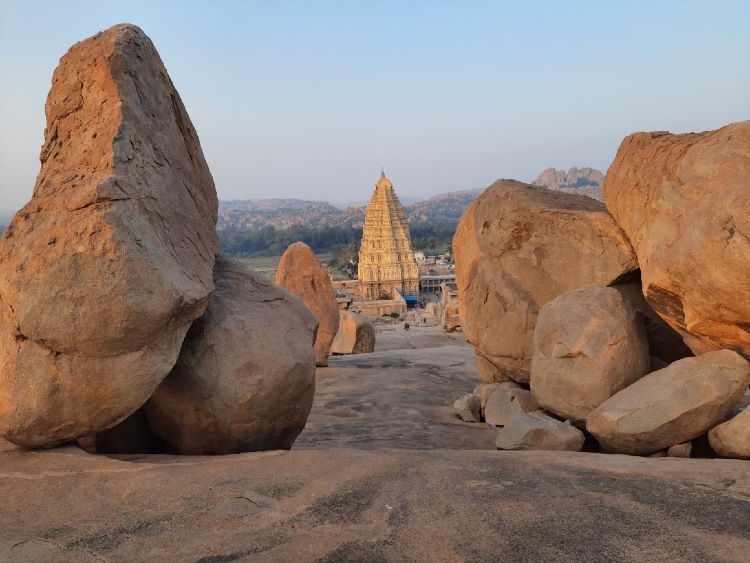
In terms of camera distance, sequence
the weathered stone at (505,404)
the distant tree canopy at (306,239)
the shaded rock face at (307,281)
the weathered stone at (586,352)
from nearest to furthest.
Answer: the weathered stone at (586,352) < the weathered stone at (505,404) < the shaded rock face at (307,281) < the distant tree canopy at (306,239)

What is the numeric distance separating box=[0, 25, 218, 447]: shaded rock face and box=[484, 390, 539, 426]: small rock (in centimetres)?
348

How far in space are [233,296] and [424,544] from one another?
2.71m

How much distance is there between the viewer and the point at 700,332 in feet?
16.0

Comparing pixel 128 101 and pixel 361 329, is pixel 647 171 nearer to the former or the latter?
pixel 128 101

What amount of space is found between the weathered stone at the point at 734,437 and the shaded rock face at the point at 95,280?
347 cm

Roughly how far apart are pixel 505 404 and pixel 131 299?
435 cm

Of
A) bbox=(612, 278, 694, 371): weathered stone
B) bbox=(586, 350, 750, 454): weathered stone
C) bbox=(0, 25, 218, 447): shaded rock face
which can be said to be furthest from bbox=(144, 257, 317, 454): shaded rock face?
bbox=(612, 278, 694, 371): weathered stone

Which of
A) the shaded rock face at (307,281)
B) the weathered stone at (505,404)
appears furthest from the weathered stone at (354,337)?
the weathered stone at (505,404)

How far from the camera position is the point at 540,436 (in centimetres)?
524

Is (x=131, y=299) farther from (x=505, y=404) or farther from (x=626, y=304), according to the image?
(x=505, y=404)

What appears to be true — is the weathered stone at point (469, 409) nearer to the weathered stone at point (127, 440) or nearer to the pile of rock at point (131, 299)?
the pile of rock at point (131, 299)

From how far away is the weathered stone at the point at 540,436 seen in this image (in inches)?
203

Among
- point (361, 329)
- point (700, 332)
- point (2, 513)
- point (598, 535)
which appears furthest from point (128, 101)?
point (361, 329)

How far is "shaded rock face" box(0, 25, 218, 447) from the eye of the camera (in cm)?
364
